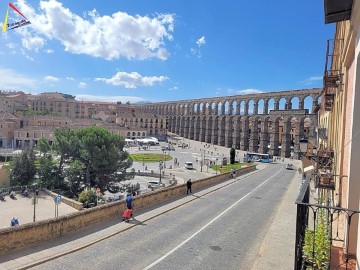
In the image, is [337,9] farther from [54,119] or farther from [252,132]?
[54,119]

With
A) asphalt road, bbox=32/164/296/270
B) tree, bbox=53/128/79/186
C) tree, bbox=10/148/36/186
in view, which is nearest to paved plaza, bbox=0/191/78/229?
tree, bbox=10/148/36/186

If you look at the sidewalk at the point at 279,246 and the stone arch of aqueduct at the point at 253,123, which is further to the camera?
the stone arch of aqueduct at the point at 253,123

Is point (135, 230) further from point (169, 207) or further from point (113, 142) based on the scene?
point (113, 142)

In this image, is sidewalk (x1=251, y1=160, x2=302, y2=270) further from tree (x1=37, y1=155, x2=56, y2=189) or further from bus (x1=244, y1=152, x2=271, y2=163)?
bus (x1=244, y1=152, x2=271, y2=163)

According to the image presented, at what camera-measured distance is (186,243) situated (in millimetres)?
11297

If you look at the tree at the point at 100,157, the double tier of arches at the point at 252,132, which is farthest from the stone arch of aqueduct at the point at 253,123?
the tree at the point at 100,157

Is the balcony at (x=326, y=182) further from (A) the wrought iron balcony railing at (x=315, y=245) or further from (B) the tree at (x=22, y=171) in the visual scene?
(B) the tree at (x=22, y=171)

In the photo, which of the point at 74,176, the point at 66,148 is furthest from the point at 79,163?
the point at 66,148

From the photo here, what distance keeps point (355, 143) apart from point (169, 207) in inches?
474

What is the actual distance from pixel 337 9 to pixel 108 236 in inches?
379

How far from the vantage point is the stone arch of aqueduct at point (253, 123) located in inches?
2843

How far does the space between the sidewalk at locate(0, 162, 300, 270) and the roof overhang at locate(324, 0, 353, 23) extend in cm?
681

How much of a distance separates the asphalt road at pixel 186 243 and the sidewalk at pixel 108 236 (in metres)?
0.29

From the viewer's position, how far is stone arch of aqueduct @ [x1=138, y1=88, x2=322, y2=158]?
2843 inches
